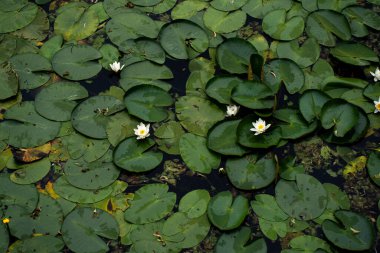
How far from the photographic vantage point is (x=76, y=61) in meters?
3.64

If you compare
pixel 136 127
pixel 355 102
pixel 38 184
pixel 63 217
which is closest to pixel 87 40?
pixel 136 127

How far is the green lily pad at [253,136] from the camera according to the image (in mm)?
3125

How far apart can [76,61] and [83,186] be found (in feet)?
3.50

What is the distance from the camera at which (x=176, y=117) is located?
3369 mm

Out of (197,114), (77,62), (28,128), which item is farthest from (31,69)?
(197,114)

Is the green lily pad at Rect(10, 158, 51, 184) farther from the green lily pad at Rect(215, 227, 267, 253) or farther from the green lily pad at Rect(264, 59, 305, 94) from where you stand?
the green lily pad at Rect(264, 59, 305, 94)

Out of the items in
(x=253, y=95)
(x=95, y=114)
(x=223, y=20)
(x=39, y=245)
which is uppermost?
(x=223, y=20)

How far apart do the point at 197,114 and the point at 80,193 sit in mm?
958

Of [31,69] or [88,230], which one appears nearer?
[88,230]

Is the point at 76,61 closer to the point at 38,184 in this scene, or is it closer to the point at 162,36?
the point at 162,36

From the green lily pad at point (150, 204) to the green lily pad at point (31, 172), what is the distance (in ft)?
2.12

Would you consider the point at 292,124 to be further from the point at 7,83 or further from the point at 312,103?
the point at 7,83

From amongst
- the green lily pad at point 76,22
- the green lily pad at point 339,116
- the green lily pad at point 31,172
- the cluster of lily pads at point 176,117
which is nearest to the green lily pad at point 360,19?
the cluster of lily pads at point 176,117

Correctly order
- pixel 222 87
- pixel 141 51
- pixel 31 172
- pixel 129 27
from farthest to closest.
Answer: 1. pixel 129 27
2. pixel 141 51
3. pixel 222 87
4. pixel 31 172
